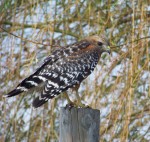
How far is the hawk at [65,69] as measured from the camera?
396 centimetres

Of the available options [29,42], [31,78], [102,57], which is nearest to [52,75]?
[31,78]

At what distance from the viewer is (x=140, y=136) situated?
15.6 feet

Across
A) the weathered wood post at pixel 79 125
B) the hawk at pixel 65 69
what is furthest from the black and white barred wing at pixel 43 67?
the weathered wood post at pixel 79 125

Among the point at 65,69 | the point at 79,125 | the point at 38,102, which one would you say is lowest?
the point at 79,125

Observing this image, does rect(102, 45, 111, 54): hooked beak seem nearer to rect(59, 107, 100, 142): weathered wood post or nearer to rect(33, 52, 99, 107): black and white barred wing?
rect(33, 52, 99, 107): black and white barred wing

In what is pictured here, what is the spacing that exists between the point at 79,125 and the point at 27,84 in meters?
0.75

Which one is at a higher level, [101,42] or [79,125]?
[101,42]

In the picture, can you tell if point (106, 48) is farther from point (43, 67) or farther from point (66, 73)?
point (43, 67)

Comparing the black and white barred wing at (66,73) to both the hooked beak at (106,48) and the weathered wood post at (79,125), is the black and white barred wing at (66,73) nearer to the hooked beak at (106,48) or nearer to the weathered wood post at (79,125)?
the hooked beak at (106,48)

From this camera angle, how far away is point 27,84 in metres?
3.94

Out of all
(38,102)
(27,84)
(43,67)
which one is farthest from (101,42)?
(38,102)

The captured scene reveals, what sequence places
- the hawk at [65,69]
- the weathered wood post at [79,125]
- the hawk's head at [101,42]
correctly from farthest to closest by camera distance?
the hawk's head at [101,42], the hawk at [65,69], the weathered wood post at [79,125]

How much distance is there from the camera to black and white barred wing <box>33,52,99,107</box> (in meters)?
3.97

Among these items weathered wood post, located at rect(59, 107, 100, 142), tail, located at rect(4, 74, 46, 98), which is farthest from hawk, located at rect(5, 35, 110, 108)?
weathered wood post, located at rect(59, 107, 100, 142)
